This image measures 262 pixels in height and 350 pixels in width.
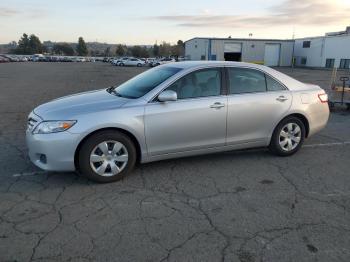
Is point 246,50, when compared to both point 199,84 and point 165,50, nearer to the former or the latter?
point 165,50

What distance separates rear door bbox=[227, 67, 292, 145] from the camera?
5214mm

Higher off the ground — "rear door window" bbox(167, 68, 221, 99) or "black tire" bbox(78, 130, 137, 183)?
"rear door window" bbox(167, 68, 221, 99)

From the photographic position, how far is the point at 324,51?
57594 millimetres

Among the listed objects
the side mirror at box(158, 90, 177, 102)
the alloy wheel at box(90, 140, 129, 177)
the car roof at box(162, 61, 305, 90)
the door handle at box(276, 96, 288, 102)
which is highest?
the car roof at box(162, 61, 305, 90)

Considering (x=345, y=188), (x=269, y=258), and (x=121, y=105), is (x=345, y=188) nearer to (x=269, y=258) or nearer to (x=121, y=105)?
(x=269, y=258)

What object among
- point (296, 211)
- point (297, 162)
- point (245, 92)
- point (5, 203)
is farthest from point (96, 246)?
point (297, 162)

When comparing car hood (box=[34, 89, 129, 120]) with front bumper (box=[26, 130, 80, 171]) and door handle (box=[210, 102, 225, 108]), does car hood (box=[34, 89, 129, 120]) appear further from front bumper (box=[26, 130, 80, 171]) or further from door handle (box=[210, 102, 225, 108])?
door handle (box=[210, 102, 225, 108])

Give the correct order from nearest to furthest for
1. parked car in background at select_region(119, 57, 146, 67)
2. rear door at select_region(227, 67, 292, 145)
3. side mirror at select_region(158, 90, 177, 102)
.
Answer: side mirror at select_region(158, 90, 177, 102) < rear door at select_region(227, 67, 292, 145) < parked car in background at select_region(119, 57, 146, 67)

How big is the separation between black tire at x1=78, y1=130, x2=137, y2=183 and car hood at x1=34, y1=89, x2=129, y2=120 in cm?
35

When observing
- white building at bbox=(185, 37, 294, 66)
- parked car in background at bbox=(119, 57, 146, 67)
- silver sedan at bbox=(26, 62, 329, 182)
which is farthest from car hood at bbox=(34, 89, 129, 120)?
white building at bbox=(185, 37, 294, 66)

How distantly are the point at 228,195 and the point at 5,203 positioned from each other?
268cm

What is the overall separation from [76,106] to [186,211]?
2.07m

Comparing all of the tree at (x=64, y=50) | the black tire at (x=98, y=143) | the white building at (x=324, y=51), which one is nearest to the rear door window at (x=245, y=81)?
the black tire at (x=98, y=143)

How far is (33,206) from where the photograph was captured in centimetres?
399
